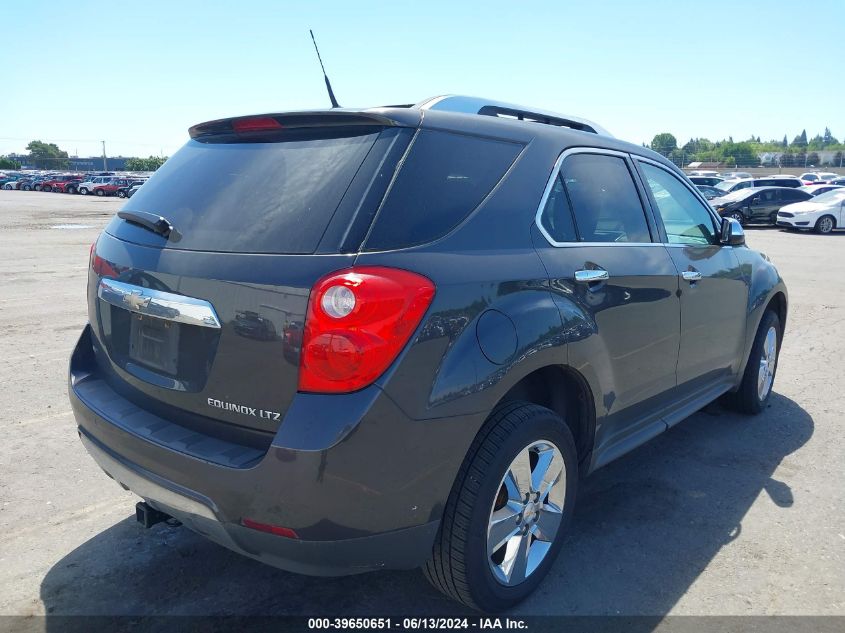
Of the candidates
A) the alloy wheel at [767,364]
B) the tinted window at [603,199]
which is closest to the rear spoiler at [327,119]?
the tinted window at [603,199]

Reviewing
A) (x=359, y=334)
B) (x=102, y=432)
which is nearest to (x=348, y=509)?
(x=359, y=334)

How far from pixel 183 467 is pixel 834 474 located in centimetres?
384

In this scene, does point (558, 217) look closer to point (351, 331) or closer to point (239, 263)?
point (351, 331)

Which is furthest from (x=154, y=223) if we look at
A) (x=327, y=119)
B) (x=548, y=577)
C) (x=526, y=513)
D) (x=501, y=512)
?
(x=548, y=577)

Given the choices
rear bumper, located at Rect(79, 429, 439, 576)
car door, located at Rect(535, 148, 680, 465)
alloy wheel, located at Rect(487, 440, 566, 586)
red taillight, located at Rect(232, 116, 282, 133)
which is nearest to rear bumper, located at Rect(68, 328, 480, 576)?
rear bumper, located at Rect(79, 429, 439, 576)

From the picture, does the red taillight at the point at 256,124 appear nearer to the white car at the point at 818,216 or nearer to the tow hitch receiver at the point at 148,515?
the tow hitch receiver at the point at 148,515

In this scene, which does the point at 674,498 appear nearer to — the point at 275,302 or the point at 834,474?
the point at 834,474

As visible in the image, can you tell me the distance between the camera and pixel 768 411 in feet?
17.3

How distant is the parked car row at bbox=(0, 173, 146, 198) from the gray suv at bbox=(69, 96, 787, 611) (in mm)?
46742

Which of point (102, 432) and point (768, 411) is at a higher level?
point (102, 432)

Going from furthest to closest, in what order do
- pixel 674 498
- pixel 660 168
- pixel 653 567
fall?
pixel 660 168, pixel 674 498, pixel 653 567

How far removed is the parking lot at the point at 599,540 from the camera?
112 inches

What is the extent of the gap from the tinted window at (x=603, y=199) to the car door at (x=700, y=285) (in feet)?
0.75

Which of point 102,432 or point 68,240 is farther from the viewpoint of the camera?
point 68,240
